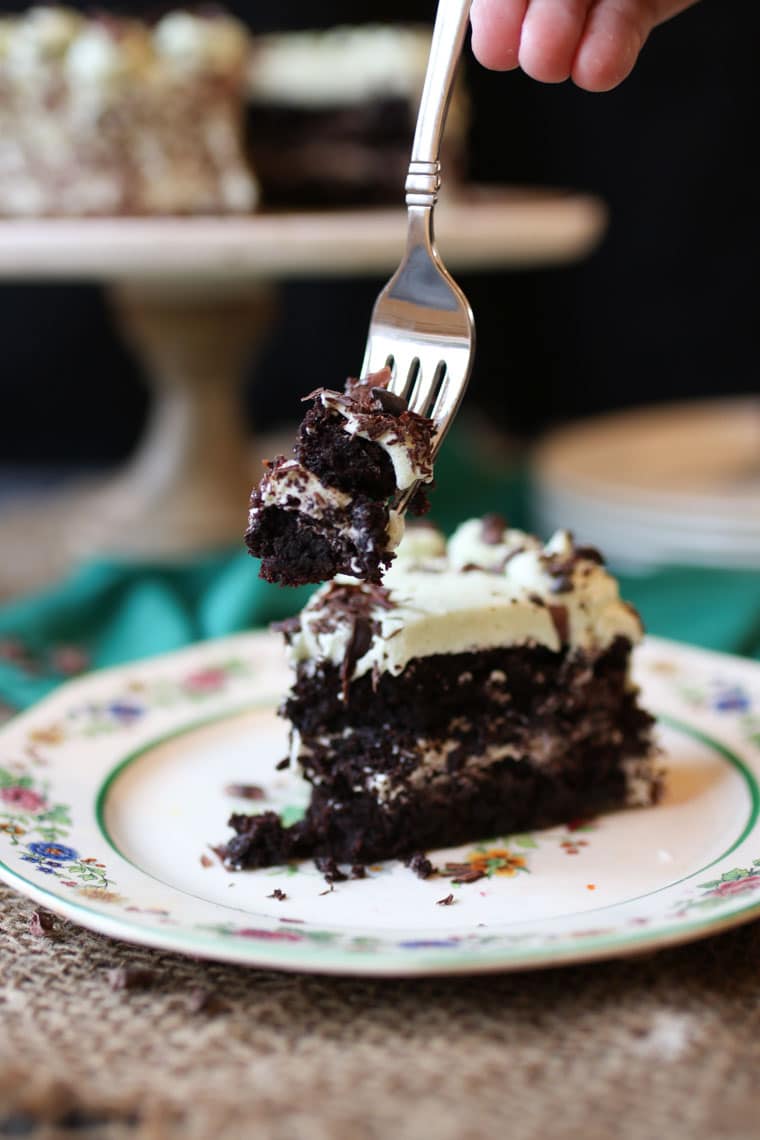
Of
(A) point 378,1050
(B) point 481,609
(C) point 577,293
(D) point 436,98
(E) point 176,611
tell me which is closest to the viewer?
(A) point 378,1050

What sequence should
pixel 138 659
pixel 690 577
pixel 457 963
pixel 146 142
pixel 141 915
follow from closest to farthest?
pixel 457 963 < pixel 141 915 < pixel 138 659 < pixel 690 577 < pixel 146 142

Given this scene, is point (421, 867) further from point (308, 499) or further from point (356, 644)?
point (308, 499)

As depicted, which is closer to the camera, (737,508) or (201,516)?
(737,508)

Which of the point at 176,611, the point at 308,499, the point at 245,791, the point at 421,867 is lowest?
the point at 176,611

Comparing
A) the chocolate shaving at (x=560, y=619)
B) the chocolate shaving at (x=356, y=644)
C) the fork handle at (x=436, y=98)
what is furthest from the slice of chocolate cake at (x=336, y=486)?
the chocolate shaving at (x=560, y=619)

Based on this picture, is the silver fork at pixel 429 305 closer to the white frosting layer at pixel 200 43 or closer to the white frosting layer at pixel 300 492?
the white frosting layer at pixel 300 492

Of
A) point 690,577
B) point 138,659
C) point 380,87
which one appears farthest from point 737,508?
point 380,87

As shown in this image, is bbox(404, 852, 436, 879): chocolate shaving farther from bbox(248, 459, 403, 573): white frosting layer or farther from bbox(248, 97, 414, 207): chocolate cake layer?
bbox(248, 97, 414, 207): chocolate cake layer

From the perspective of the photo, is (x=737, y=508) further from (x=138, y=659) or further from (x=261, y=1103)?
(x=261, y=1103)

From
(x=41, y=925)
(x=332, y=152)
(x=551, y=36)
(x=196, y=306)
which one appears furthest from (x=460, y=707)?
(x=332, y=152)
